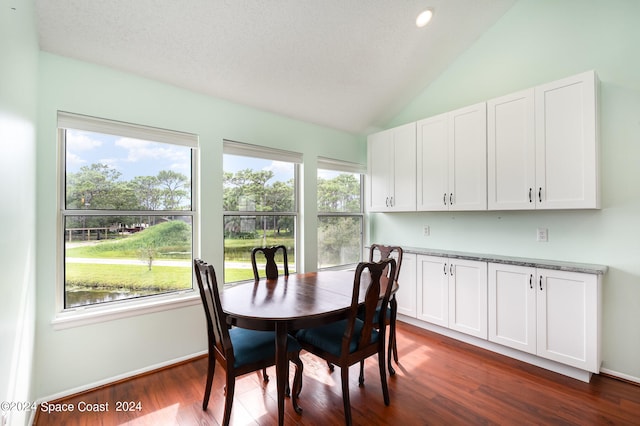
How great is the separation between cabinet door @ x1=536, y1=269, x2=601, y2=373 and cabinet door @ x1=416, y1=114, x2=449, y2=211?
118cm

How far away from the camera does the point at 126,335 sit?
2.38 m

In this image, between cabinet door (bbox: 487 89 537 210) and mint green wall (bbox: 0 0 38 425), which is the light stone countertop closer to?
cabinet door (bbox: 487 89 537 210)

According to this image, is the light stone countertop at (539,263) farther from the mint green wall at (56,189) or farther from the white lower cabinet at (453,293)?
the mint green wall at (56,189)

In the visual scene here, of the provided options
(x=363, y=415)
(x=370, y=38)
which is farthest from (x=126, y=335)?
(x=370, y=38)

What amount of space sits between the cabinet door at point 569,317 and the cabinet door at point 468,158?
2.92 ft

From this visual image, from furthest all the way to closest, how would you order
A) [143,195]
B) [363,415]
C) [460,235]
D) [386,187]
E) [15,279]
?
[386,187] → [460,235] → [143,195] → [363,415] → [15,279]

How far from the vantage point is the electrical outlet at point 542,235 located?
2781 mm

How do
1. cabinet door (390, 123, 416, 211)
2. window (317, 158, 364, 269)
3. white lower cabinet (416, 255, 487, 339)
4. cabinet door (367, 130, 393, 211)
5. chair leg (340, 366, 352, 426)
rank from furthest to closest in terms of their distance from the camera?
window (317, 158, 364, 269) → cabinet door (367, 130, 393, 211) → cabinet door (390, 123, 416, 211) → white lower cabinet (416, 255, 487, 339) → chair leg (340, 366, 352, 426)

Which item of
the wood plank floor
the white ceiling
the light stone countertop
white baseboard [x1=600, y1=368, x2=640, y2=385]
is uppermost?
the white ceiling

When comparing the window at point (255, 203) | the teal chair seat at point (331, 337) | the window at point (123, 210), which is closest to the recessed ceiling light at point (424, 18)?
the window at point (255, 203)

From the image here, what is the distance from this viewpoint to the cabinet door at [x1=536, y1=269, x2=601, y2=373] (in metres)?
2.26

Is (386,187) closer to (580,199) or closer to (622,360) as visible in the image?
(580,199)

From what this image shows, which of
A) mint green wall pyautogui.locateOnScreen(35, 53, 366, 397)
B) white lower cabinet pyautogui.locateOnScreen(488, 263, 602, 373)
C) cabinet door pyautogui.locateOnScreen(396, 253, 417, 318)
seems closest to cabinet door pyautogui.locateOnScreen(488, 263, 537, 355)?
white lower cabinet pyautogui.locateOnScreen(488, 263, 602, 373)

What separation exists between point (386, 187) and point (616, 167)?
2.13m
